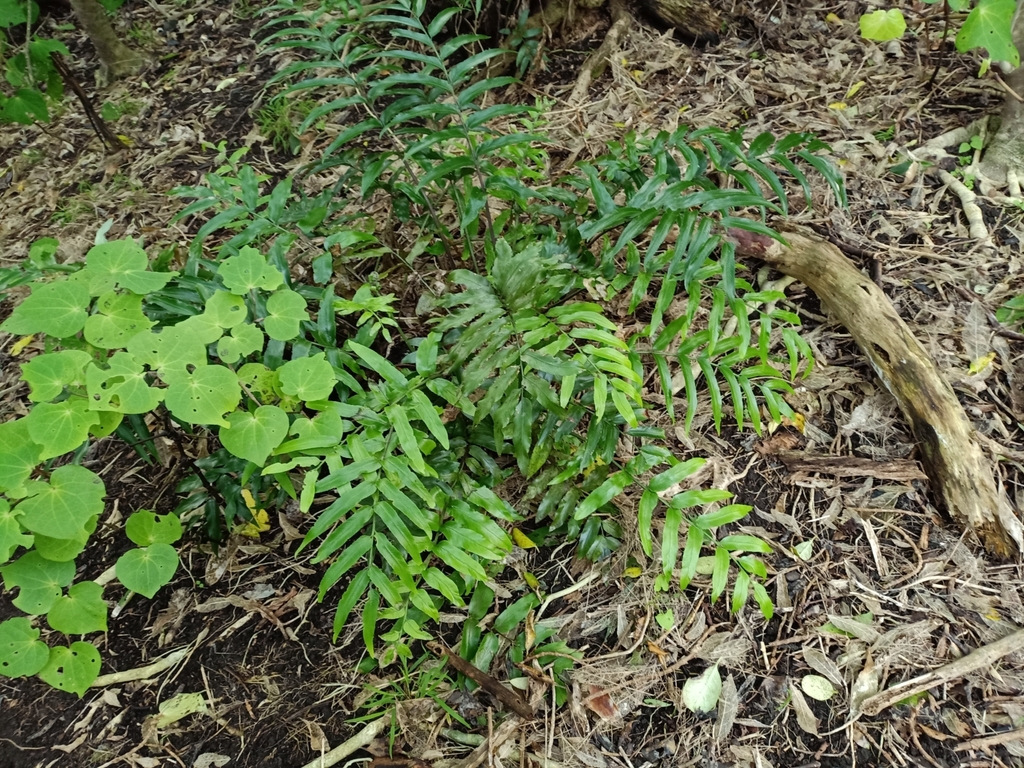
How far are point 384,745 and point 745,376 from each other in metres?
1.58

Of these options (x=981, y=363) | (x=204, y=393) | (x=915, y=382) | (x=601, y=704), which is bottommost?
(x=601, y=704)

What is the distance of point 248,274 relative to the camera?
5.98ft

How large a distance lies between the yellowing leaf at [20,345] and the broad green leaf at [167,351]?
6.64 feet

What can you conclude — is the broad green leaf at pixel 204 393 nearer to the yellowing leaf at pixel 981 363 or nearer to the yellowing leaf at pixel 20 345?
the yellowing leaf at pixel 20 345

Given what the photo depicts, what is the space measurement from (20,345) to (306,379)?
2.27 m

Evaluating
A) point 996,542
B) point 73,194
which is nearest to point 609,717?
point 996,542

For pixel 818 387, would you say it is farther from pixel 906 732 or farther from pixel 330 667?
pixel 330 667

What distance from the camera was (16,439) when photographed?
61.5 inches

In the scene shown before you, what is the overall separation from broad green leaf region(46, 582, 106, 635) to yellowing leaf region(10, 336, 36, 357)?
202 cm

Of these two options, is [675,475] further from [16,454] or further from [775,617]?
[16,454]

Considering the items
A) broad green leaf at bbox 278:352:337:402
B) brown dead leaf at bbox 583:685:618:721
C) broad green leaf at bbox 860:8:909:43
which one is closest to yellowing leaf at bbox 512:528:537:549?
brown dead leaf at bbox 583:685:618:721

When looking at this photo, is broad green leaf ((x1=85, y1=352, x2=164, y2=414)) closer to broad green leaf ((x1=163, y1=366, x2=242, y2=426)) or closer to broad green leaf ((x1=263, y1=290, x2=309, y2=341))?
broad green leaf ((x1=163, y1=366, x2=242, y2=426))

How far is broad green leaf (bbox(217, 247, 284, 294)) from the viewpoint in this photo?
1808mm

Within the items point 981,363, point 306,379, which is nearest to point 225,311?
point 306,379
